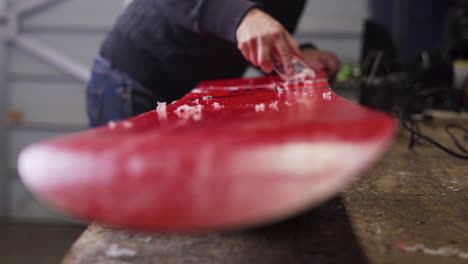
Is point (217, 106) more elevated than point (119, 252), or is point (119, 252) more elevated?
point (217, 106)

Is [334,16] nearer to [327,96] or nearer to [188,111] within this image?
[327,96]

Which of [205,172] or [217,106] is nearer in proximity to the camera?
[205,172]

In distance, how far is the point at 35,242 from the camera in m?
3.46

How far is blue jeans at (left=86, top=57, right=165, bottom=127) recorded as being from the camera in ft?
3.46

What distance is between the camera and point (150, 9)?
960 mm

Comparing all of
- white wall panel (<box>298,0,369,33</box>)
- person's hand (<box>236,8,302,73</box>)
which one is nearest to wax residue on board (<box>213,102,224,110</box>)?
person's hand (<box>236,8,302,73</box>)

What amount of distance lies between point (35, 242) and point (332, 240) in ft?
12.3

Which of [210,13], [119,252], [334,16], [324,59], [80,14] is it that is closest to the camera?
[119,252]

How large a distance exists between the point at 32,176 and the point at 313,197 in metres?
0.22

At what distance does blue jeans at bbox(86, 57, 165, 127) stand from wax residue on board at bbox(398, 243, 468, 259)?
82 centimetres

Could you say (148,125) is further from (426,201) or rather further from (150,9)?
(150,9)

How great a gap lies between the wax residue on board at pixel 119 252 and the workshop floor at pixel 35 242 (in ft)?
10.1

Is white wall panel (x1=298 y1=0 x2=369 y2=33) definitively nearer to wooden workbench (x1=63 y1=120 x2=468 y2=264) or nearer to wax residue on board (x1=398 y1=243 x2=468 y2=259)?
wooden workbench (x1=63 y1=120 x2=468 y2=264)

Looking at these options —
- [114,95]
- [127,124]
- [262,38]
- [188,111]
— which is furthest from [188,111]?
[114,95]
